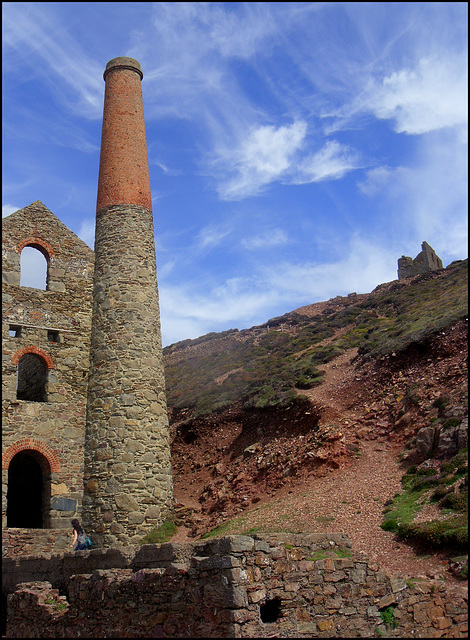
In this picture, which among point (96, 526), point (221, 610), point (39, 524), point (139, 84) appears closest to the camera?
point (221, 610)

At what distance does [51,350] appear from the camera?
61.6 ft

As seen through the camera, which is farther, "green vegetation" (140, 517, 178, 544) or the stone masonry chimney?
the stone masonry chimney

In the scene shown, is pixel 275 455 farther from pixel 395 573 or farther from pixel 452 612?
pixel 452 612

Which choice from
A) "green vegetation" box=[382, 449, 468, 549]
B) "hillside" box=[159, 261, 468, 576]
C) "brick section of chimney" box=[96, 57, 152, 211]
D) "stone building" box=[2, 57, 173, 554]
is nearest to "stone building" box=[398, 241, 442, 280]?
"hillside" box=[159, 261, 468, 576]

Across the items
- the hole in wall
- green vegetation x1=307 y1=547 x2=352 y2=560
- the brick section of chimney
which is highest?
the brick section of chimney

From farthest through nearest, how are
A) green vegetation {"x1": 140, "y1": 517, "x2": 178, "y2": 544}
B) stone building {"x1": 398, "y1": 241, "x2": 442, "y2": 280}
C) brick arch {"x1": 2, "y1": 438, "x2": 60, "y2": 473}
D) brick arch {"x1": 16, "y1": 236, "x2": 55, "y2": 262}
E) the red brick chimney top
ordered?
1. stone building {"x1": 398, "y1": 241, "x2": 442, "y2": 280}
2. the red brick chimney top
3. brick arch {"x1": 16, "y1": 236, "x2": 55, "y2": 262}
4. green vegetation {"x1": 140, "y1": 517, "x2": 178, "y2": 544}
5. brick arch {"x1": 2, "y1": 438, "x2": 60, "y2": 473}

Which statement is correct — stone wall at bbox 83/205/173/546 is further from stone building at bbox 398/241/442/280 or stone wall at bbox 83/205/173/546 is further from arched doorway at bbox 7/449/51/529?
stone building at bbox 398/241/442/280

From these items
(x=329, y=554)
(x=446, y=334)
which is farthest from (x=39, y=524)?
(x=446, y=334)

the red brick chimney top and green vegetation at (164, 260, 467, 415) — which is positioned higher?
the red brick chimney top

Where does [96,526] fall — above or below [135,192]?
below

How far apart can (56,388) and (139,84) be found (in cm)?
1179

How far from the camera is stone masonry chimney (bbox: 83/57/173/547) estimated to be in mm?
17641

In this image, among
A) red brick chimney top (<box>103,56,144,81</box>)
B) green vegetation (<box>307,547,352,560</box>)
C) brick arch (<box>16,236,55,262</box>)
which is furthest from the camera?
red brick chimney top (<box>103,56,144,81</box>)

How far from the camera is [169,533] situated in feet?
58.4
